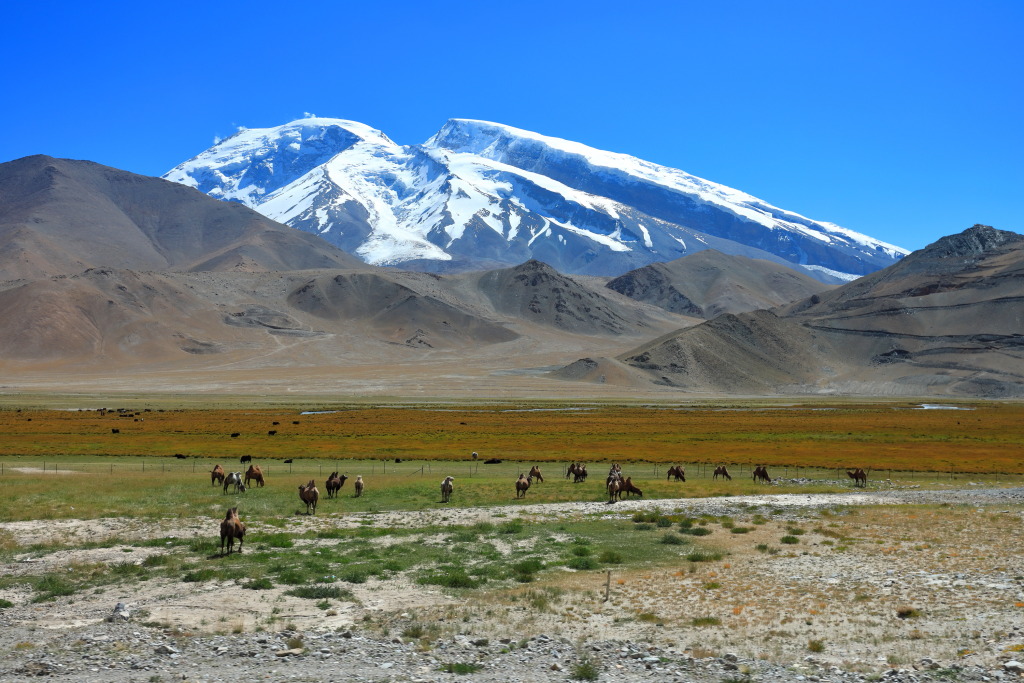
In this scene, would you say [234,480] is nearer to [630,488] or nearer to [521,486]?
[521,486]

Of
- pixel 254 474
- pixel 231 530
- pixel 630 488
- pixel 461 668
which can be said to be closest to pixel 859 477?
pixel 630 488

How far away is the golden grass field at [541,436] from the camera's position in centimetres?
6194

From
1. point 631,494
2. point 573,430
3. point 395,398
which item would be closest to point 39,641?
point 631,494

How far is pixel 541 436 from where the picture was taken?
3206 inches

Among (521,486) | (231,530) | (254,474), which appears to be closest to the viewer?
(231,530)

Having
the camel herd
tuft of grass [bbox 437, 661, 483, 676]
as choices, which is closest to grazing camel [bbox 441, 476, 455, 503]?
the camel herd

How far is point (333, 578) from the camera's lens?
21.5 m

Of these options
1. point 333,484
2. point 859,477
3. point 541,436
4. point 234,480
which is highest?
point 859,477

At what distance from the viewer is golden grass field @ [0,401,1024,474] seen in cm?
6194

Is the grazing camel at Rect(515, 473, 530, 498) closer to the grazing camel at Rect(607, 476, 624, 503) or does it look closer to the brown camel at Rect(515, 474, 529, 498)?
the brown camel at Rect(515, 474, 529, 498)

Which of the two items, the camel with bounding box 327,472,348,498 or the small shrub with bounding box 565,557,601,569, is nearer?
the small shrub with bounding box 565,557,601,569

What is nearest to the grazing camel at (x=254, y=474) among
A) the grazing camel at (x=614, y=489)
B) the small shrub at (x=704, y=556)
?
the grazing camel at (x=614, y=489)

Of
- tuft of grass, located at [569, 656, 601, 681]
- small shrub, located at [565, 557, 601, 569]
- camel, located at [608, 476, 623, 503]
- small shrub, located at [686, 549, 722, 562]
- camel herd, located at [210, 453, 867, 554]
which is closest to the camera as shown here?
tuft of grass, located at [569, 656, 601, 681]

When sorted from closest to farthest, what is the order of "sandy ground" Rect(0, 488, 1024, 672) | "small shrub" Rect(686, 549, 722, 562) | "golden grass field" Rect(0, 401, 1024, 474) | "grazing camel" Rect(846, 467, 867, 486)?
1. "sandy ground" Rect(0, 488, 1024, 672)
2. "small shrub" Rect(686, 549, 722, 562)
3. "grazing camel" Rect(846, 467, 867, 486)
4. "golden grass field" Rect(0, 401, 1024, 474)
